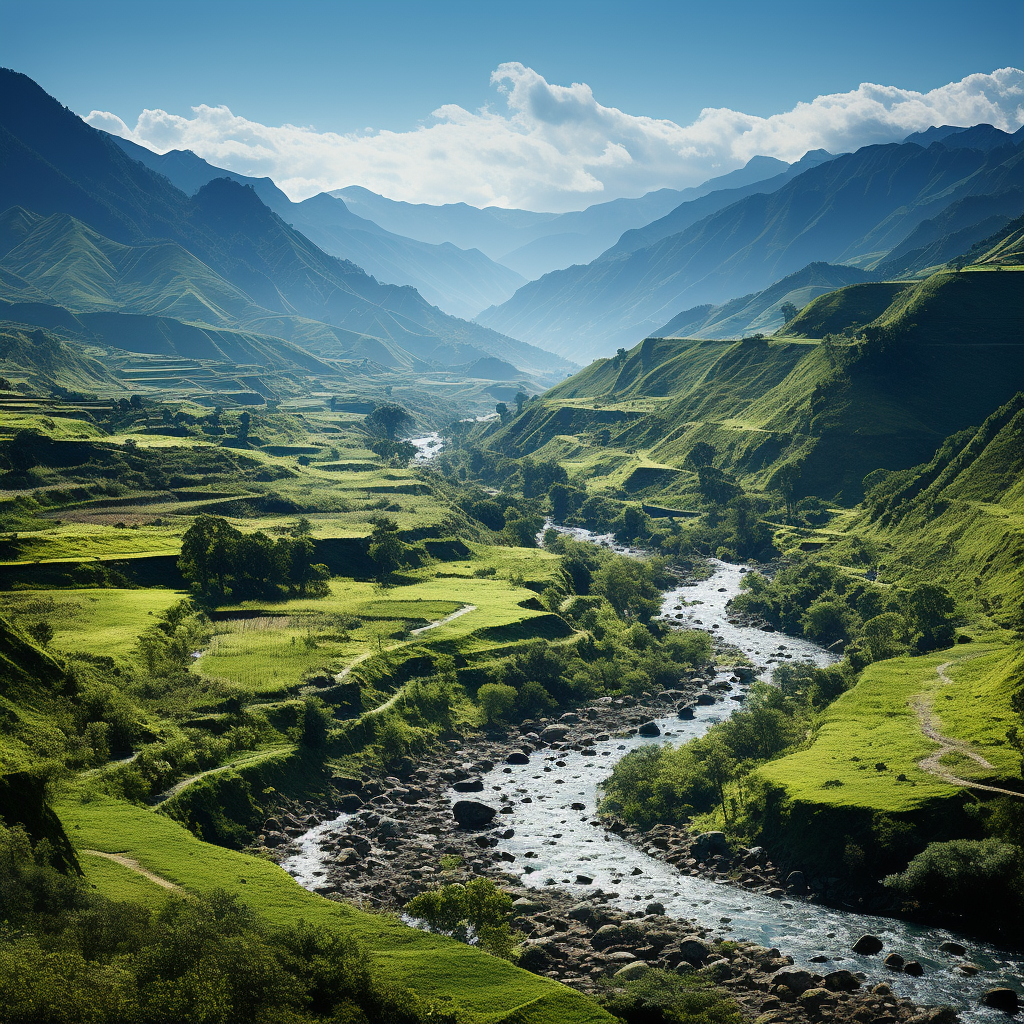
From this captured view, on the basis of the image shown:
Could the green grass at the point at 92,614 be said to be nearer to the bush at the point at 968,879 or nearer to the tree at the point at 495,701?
the tree at the point at 495,701

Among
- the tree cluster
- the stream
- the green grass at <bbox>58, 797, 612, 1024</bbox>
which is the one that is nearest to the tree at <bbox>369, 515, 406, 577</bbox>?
the tree cluster

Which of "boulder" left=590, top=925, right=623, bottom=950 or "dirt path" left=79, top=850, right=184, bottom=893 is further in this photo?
"boulder" left=590, top=925, right=623, bottom=950

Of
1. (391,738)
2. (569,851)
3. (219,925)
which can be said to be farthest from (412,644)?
(219,925)

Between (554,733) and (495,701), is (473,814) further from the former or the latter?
(495,701)

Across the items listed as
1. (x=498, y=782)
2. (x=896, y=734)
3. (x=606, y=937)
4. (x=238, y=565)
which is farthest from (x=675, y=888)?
(x=238, y=565)

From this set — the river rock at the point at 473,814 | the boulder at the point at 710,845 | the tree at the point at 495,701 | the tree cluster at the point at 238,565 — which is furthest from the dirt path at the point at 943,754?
the tree cluster at the point at 238,565

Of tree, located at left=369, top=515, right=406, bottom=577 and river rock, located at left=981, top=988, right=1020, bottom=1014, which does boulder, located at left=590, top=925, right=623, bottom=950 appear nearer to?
river rock, located at left=981, top=988, right=1020, bottom=1014

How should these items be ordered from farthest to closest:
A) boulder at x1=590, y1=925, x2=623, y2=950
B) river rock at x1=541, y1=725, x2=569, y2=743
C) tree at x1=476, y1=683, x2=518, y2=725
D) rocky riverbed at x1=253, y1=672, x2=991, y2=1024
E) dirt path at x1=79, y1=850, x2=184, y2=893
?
1. tree at x1=476, y1=683, x2=518, y2=725
2. river rock at x1=541, y1=725, x2=569, y2=743
3. boulder at x1=590, y1=925, x2=623, y2=950
4. dirt path at x1=79, y1=850, x2=184, y2=893
5. rocky riverbed at x1=253, y1=672, x2=991, y2=1024
